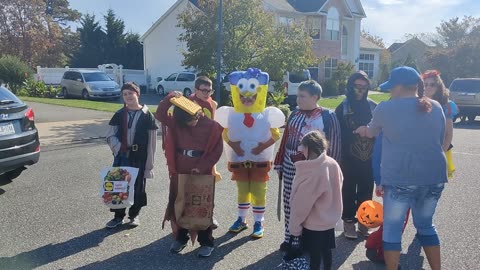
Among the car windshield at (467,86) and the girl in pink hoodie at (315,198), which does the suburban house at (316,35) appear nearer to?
the car windshield at (467,86)

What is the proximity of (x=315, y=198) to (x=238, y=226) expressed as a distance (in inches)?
72.0

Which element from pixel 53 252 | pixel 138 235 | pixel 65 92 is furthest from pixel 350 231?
pixel 65 92

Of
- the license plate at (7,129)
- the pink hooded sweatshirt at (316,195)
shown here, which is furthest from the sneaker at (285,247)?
the license plate at (7,129)

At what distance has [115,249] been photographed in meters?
4.50

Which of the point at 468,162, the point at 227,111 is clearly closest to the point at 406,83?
the point at 227,111

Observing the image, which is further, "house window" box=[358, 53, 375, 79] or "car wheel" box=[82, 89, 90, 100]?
"house window" box=[358, 53, 375, 79]

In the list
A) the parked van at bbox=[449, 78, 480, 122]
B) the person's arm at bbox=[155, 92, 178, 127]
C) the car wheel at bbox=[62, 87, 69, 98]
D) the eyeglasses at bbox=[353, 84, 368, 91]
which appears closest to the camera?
the person's arm at bbox=[155, 92, 178, 127]

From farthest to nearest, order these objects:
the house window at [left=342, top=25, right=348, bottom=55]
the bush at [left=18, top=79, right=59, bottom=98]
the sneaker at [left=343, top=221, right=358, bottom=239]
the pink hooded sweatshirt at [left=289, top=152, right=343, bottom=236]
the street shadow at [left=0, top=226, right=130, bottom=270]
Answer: the house window at [left=342, top=25, right=348, bottom=55], the bush at [left=18, top=79, right=59, bottom=98], the sneaker at [left=343, top=221, right=358, bottom=239], the street shadow at [left=0, top=226, right=130, bottom=270], the pink hooded sweatshirt at [left=289, top=152, right=343, bottom=236]

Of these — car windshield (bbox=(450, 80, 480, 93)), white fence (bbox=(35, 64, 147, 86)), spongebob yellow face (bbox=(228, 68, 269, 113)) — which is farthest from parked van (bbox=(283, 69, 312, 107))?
spongebob yellow face (bbox=(228, 68, 269, 113))

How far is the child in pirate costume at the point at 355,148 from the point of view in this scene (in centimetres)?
470

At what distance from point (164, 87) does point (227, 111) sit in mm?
22025

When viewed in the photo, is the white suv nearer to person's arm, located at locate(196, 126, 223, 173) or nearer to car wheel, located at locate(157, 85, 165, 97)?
car wheel, located at locate(157, 85, 165, 97)

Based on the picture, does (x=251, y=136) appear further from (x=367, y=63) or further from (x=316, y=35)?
(x=367, y=63)

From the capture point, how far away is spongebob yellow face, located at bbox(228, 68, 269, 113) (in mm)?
4867
